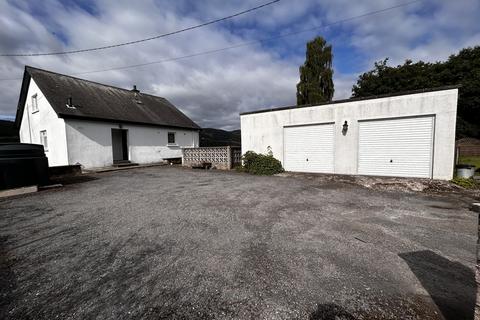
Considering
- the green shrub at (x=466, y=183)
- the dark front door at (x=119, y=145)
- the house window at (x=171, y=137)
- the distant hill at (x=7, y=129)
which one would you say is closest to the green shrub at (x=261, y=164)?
the green shrub at (x=466, y=183)

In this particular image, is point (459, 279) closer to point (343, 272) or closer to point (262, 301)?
point (343, 272)

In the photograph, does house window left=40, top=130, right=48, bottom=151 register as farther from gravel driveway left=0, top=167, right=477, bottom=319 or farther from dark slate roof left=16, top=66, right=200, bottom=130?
gravel driveway left=0, top=167, right=477, bottom=319

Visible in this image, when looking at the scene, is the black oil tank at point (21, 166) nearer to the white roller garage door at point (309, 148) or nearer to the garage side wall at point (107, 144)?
the garage side wall at point (107, 144)

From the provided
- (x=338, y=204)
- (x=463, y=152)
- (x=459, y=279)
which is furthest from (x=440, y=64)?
(x=459, y=279)

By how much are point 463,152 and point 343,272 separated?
28189 millimetres

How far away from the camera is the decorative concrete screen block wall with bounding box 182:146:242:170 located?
12.7 metres

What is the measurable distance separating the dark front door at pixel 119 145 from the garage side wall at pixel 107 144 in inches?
29.4

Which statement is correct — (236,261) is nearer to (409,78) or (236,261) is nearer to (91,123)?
(91,123)

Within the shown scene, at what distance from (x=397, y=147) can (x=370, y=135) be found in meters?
1.10

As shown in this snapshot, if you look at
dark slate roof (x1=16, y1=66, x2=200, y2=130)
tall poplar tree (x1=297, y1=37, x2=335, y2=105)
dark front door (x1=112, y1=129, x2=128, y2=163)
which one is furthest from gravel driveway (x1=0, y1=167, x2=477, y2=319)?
tall poplar tree (x1=297, y1=37, x2=335, y2=105)

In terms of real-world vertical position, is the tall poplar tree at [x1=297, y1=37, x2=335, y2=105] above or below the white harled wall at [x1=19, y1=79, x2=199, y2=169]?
above

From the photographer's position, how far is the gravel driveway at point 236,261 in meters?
1.98

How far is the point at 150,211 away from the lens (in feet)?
15.6

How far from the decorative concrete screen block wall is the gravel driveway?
755cm
